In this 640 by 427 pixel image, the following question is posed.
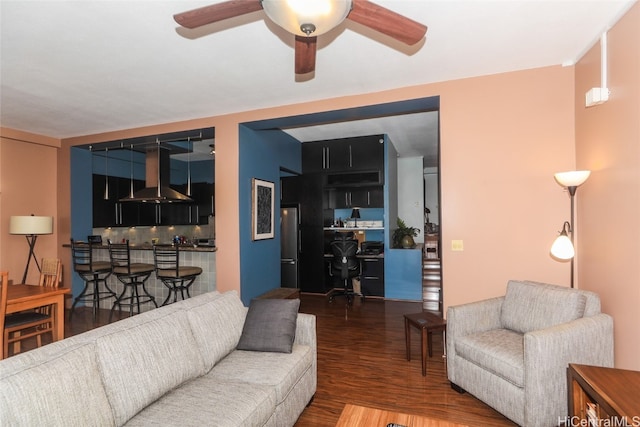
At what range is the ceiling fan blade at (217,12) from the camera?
1.56 metres

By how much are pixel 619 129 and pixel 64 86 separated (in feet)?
16.0

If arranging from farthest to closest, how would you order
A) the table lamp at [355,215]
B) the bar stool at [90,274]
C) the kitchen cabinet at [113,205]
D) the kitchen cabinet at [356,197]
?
the table lamp at [355,215] < the kitchen cabinet at [356,197] < the kitchen cabinet at [113,205] < the bar stool at [90,274]

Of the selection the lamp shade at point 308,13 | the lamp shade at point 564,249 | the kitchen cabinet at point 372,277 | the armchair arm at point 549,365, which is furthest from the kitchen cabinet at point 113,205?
the lamp shade at point 564,249

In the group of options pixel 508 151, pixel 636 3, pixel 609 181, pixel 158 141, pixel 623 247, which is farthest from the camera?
pixel 158 141

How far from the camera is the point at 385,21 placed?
166 cm

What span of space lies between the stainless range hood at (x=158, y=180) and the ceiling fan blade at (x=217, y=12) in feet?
12.5

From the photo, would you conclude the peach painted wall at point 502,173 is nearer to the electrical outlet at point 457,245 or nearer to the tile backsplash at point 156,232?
the electrical outlet at point 457,245

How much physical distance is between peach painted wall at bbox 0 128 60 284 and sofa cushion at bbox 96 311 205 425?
441cm

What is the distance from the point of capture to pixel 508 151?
3.13m

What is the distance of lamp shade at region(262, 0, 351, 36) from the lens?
4.44ft

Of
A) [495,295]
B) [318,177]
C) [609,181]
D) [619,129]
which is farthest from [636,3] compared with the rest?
[318,177]

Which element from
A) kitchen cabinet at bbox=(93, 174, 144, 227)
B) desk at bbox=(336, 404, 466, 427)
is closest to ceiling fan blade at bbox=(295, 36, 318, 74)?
desk at bbox=(336, 404, 466, 427)

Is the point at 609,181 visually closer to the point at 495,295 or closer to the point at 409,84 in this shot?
the point at 495,295

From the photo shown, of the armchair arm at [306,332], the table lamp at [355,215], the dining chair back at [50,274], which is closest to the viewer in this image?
the armchair arm at [306,332]
